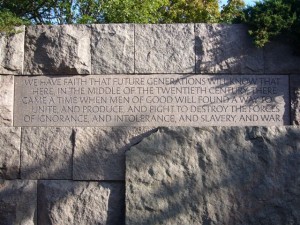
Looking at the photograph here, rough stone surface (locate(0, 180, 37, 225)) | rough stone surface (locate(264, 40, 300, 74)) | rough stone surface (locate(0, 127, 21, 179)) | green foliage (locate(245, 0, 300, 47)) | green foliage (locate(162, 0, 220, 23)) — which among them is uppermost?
green foliage (locate(162, 0, 220, 23))

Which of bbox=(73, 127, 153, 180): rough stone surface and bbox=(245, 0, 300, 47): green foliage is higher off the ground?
bbox=(245, 0, 300, 47): green foliage

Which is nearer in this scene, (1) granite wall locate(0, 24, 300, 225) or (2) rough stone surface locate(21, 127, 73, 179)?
(1) granite wall locate(0, 24, 300, 225)

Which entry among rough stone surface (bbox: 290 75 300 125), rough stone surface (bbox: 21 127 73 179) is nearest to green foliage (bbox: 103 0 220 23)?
rough stone surface (bbox: 21 127 73 179)

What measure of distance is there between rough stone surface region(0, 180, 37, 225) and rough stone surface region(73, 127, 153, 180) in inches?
20.9

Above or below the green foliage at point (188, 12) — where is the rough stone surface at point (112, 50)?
below

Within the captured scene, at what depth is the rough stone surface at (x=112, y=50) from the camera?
504 cm

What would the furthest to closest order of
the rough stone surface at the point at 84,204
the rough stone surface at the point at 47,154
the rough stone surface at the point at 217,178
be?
the rough stone surface at the point at 47,154, the rough stone surface at the point at 84,204, the rough stone surface at the point at 217,178

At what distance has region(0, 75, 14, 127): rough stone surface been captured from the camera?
504 centimetres

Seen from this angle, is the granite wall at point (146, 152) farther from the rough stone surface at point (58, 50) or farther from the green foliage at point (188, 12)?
the green foliage at point (188, 12)

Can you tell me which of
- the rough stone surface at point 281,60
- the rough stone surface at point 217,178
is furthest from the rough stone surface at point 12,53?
the rough stone surface at point 281,60

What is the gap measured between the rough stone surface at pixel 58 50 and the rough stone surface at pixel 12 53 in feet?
0.22

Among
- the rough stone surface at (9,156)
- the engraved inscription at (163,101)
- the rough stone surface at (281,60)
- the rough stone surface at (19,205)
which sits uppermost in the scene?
the rough stone surface at (281,60)

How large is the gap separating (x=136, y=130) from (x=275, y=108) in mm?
1594

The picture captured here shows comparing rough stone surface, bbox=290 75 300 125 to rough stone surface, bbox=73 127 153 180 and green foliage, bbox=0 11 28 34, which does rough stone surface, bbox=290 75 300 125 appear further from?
green foliage, bbox=0 11 28 34
